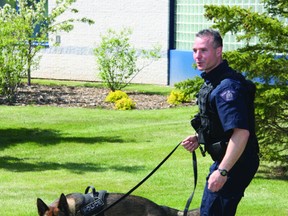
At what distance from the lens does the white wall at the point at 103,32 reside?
27.0 m

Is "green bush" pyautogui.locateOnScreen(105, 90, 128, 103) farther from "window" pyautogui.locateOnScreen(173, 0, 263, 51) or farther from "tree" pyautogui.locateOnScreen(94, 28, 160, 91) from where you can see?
"window" pyautogui.locateOnScreen(173, 0, 263, 51)

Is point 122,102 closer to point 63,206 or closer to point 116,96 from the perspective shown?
point 116,96

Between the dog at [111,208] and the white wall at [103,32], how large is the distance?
20030mm

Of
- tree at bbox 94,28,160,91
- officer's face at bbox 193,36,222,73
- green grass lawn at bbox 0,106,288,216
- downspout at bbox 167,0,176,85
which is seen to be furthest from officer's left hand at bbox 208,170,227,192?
downspout at bbox 167,0,176,85

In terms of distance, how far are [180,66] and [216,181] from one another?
2044 cm

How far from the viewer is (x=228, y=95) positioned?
5754mm

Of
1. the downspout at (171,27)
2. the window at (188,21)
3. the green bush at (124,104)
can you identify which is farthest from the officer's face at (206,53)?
the downspout at (171,27)

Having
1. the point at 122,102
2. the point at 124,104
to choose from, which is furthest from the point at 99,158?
the point at 122,102

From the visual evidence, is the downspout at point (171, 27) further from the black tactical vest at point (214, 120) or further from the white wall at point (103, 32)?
the black tactical vest at point (214, 120)

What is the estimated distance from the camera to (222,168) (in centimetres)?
567

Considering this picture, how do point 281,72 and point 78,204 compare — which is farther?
point 281,72

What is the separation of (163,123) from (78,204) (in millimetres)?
11482

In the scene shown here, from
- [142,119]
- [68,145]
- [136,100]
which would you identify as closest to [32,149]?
[68,145]

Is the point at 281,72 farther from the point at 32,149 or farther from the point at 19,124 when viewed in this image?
the point at 19,124
